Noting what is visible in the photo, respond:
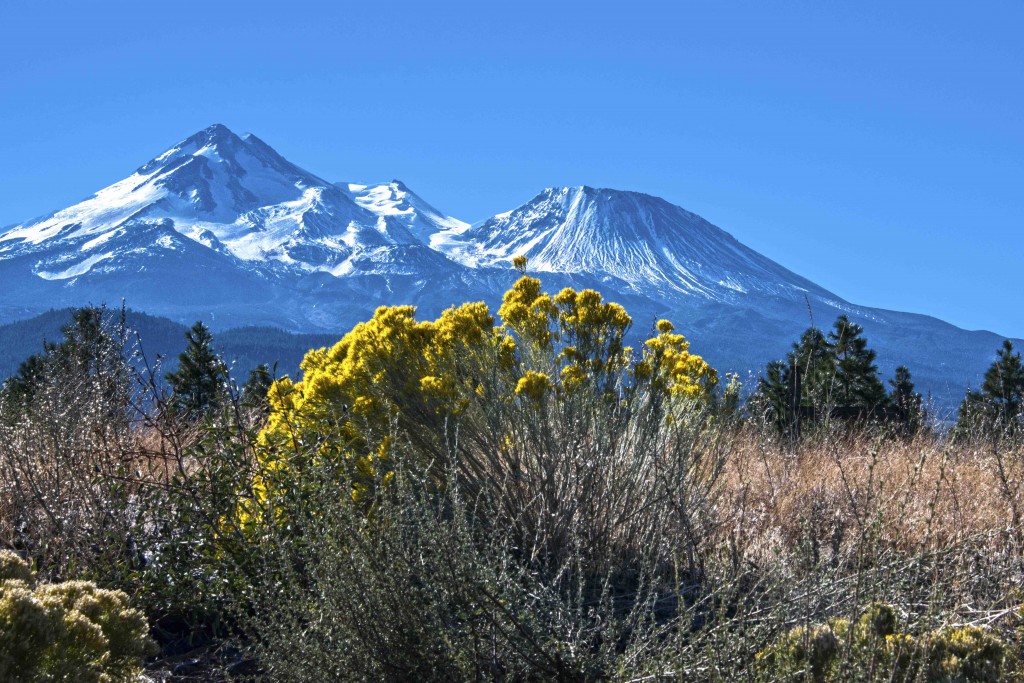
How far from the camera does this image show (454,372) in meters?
4.90

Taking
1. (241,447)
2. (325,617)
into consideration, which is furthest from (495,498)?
(325,617)

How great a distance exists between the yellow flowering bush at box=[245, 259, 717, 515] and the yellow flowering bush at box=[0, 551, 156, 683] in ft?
5.25

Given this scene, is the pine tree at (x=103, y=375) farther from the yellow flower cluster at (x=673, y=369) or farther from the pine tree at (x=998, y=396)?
the pine tree at (x=998, y=396)

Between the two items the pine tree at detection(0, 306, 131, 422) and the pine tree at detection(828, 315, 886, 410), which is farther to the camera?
the pine tree at detection(828, 315, 886, 410)

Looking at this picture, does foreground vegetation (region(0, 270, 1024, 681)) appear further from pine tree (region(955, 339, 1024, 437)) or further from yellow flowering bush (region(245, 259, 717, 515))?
pine tree (region(955, 339, 1024, 437))

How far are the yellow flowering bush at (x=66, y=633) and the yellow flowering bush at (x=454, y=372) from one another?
160cm

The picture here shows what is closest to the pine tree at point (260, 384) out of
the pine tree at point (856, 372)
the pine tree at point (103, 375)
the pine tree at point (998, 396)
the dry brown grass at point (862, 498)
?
the pine tree at point (103, 375)

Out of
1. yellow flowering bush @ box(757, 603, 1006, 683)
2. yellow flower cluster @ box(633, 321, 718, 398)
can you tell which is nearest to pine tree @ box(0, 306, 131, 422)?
yellow flower cluster @ box(633, 321, 718, 398)

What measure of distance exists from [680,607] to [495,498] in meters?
2.00

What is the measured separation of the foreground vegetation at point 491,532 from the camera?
3072 millimetres

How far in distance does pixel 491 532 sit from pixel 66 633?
1.70 metres

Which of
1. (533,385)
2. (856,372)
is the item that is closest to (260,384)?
(533,385)

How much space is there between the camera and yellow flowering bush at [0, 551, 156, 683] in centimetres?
255

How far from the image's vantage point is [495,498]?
4.68 metres
